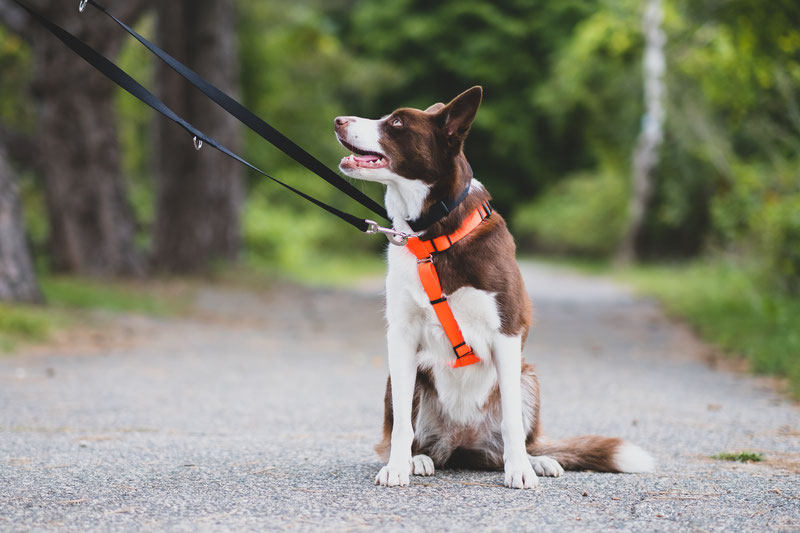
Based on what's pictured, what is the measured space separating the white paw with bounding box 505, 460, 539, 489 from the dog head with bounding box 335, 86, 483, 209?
1170mm

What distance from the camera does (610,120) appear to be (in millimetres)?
29891

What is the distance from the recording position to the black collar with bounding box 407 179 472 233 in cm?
372

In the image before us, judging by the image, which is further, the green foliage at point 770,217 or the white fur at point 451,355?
the green foliage at point 770,217

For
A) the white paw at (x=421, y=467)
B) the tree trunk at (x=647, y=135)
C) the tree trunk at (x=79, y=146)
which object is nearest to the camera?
the white paw at (x=421, y=467)

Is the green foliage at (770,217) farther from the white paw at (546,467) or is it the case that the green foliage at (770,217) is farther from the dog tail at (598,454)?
the white paw at (546,467)

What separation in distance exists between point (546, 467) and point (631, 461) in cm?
41

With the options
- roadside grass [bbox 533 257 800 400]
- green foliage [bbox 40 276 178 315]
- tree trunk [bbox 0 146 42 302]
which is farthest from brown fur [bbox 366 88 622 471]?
green foliage [bbox 40 276 178 315]

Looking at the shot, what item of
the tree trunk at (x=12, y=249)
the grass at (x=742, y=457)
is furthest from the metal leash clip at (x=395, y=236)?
the tree trunk at (x=12, y=249)

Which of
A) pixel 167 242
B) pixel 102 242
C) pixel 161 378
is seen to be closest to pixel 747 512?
pixel 161 378

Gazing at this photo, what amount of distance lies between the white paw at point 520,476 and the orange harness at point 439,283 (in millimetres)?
466

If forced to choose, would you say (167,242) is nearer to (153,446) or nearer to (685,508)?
(153,446)

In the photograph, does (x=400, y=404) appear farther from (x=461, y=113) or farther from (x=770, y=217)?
(x=770, y=217)

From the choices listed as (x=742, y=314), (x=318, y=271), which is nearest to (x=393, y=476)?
(x=742, y=314)

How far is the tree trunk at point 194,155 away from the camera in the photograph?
54.0 feet
